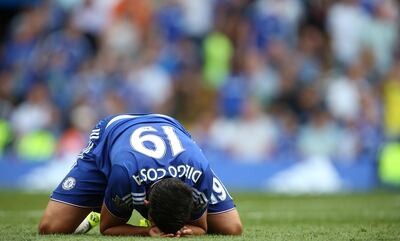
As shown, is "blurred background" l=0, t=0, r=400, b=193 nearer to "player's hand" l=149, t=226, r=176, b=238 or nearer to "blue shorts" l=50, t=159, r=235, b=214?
"blue shorts" l=50, t=159, r=235, b=214

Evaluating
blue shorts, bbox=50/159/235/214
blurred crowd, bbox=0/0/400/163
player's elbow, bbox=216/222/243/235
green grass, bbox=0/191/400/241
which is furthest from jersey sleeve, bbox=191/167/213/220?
blurred crowd, bbox=0/0/400/163

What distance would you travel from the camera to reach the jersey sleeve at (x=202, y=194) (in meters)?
6.70

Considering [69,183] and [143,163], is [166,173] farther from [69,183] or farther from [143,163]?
[69,183]

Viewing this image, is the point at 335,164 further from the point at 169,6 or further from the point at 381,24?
the point at 169,6

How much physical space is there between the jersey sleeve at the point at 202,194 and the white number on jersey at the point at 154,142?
284mm

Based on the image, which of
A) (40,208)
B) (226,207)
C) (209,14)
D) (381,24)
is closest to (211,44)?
(209,14)

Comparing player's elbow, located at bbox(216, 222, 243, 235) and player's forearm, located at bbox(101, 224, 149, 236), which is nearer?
player's forearm, located at bbox(101, 224, 149, 236)

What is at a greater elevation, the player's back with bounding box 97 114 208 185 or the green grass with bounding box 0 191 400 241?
the player's back with bounding box 97 114 208 185

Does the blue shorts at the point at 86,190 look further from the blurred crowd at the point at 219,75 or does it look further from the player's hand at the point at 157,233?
the blurred crowd at the point at 219,75

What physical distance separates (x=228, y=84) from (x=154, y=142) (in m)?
10.2

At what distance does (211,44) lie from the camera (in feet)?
58.7

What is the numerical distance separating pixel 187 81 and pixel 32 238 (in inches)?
405

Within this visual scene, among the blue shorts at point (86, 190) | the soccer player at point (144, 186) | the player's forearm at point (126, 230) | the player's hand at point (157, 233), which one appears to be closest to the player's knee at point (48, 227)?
the soccer player at point (144, 186)

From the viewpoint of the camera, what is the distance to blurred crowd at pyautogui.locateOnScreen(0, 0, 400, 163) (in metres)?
16.1
